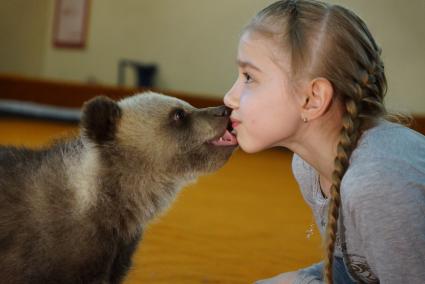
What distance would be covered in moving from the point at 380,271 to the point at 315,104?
1.75ft

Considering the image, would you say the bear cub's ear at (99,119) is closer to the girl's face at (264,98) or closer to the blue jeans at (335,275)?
the girl's face at (264,98)

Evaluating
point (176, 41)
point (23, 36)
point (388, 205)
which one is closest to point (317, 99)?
point (388, 205)

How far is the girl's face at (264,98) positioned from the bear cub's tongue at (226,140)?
0.61 ft

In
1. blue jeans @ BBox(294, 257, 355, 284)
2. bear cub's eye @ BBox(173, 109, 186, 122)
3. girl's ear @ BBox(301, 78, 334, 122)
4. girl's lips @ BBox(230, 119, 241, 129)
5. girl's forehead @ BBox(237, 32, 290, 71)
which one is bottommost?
blue jeans @ BBox(294, 257, 355, 284)

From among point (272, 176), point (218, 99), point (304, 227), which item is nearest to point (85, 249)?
point (304, 227)

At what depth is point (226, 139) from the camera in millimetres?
2230

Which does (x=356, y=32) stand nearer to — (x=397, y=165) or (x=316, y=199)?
(x=397, y=165)

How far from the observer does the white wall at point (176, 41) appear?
731 cm

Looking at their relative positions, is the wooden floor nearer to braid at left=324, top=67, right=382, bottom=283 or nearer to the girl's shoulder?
braid at left=324, top=67, right=382, bottom=283

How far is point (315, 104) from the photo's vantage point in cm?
192

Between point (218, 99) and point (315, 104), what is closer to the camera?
point (315, 104)

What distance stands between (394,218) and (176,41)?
25.6 ft

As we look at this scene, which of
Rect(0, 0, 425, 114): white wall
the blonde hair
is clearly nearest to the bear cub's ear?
the blonde hair

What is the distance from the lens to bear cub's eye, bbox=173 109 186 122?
2.22 meters
